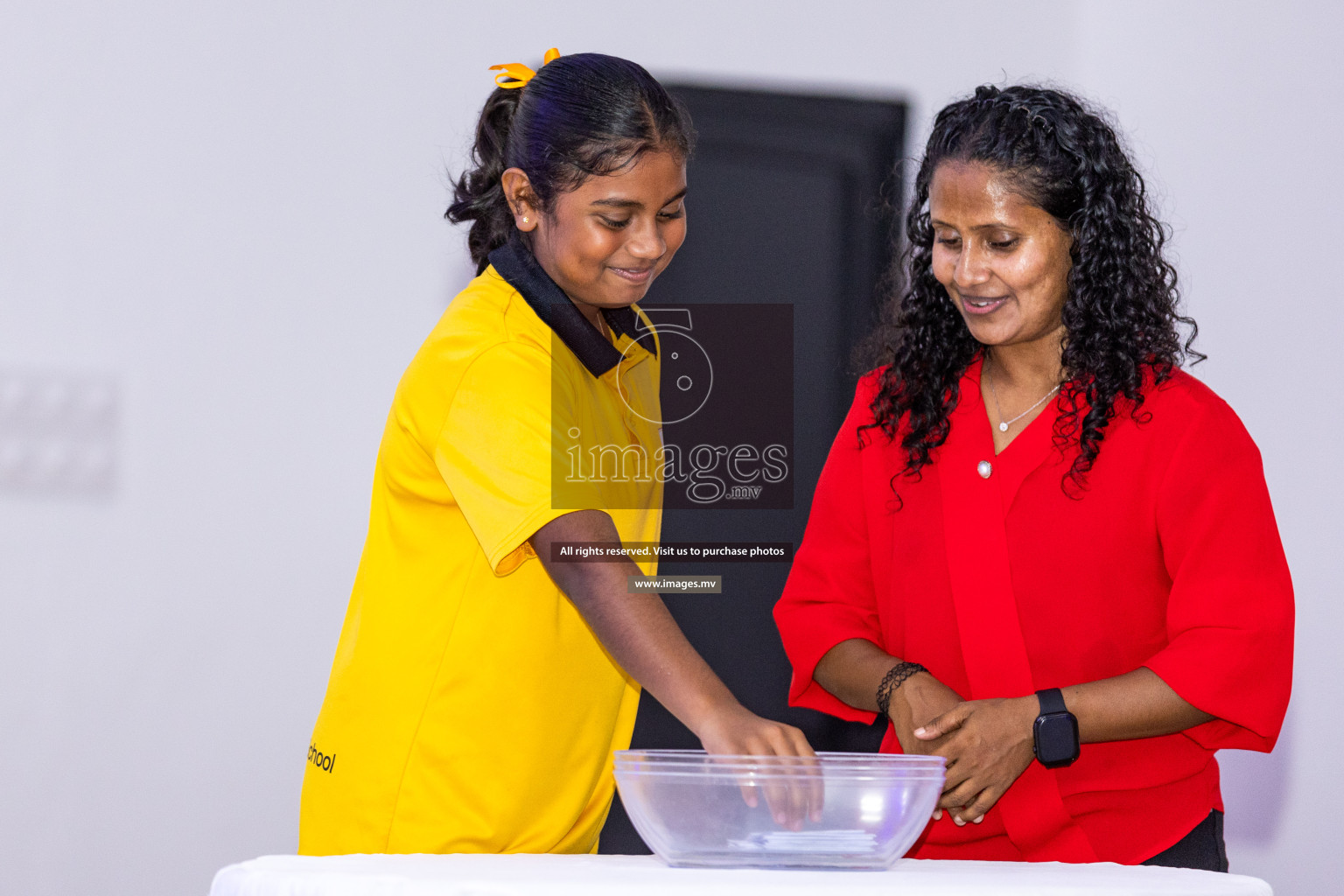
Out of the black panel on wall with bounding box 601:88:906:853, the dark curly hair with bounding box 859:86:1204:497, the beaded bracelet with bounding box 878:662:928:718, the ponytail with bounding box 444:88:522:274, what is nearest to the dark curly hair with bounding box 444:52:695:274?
the ponytail with bounding box 444:88:522:274

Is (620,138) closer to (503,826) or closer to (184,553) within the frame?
(503,826)

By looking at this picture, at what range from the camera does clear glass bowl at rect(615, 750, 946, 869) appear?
93 cm

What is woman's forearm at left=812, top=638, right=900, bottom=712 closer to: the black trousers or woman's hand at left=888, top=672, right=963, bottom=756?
woman's hand at left=888, top=672, right=963, bottom=756

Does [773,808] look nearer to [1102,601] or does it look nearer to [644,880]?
[644,880]

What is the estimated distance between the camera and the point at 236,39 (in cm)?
249

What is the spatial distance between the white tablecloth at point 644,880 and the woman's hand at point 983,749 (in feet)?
0.73

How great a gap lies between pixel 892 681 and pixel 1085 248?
1.71ft

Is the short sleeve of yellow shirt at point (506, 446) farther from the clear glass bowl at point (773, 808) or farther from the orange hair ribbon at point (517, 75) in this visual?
the orange hair ribbon at point (517, 75)

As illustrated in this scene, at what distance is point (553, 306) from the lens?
4.13 ft

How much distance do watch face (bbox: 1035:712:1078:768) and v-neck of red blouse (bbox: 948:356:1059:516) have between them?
0.81ft

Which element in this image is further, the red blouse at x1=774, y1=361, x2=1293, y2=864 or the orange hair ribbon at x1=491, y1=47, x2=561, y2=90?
the orange hair ribbon at x1=491, y1=47, x2=561, y2=90

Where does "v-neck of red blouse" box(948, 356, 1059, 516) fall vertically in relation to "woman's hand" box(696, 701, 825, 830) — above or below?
above

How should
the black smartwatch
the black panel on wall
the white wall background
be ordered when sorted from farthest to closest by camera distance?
the black panel on wall
the white wall background
the black smartwatch

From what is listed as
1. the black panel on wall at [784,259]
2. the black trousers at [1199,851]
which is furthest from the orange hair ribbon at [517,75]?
the black panel on wall at [784,259]
